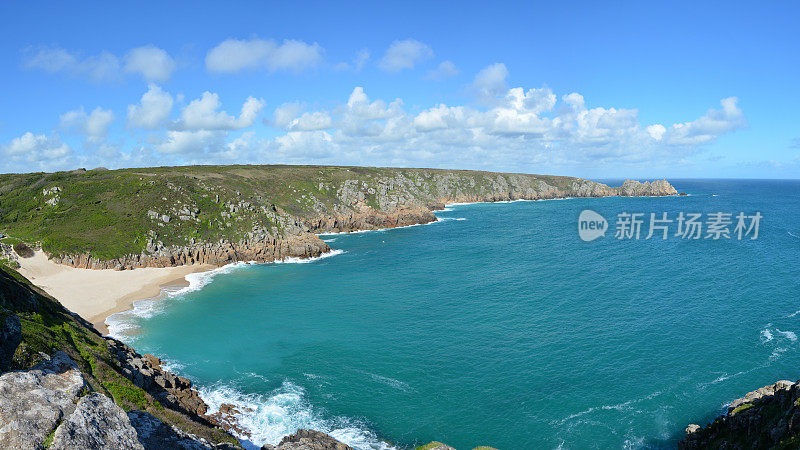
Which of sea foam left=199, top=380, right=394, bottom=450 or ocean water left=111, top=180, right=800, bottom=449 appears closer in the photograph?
sea foam left=199, top=380, right=394, bottom=450

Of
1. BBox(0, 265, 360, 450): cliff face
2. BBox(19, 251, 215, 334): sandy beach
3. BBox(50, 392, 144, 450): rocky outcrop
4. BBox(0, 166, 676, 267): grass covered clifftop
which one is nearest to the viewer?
BBox(50, 392, 144, 450): rocky outcrop

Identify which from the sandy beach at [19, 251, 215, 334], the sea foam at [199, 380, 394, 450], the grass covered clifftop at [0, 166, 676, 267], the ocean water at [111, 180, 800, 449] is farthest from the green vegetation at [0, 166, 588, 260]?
the sea foam at [199, 380, 394, 450]

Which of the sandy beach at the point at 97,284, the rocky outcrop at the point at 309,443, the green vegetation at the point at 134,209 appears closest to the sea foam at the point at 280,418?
the rocky outcrop at the point at 309,443

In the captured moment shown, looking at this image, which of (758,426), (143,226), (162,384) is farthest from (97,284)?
(758,426)

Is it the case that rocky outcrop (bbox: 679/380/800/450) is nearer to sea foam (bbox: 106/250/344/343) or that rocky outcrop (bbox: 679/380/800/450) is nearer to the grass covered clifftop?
sea foam (bbox: 106/250/344/343)

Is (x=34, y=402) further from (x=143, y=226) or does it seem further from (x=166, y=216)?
(x=166, y=216)
